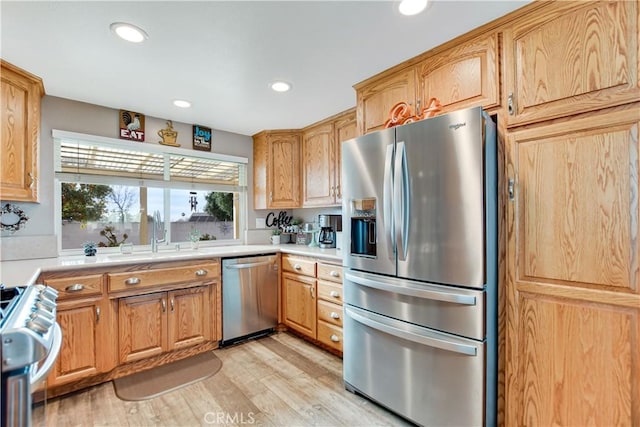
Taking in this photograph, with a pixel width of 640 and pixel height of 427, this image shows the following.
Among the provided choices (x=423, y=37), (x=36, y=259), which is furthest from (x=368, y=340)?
(x=36, y=259)

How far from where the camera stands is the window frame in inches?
100

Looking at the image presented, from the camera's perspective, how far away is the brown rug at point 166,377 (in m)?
2.10

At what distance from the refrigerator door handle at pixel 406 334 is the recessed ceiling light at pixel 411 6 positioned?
1.67 meters

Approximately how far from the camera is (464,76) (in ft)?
5.61

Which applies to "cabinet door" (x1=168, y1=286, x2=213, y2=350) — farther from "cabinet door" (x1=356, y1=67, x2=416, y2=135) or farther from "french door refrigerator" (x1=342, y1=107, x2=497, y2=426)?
"cabinet door" (x1=356, y1=67, x2=416, y2=135)

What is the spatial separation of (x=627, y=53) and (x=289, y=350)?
2.91 m

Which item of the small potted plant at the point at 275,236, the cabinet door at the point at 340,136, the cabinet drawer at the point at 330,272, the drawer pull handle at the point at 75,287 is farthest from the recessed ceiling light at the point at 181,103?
the cabinet drawer at the point at 330,272

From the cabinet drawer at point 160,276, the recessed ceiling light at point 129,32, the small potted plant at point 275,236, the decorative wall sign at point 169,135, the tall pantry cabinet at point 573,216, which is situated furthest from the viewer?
the small potted plant at point 275,236

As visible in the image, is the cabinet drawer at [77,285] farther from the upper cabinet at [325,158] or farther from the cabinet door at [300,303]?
the upper cabinet at [325,158]

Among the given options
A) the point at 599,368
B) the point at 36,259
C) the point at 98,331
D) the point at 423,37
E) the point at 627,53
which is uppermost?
the point at 423,37

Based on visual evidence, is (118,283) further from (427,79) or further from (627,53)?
(627,53)

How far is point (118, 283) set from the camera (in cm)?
226

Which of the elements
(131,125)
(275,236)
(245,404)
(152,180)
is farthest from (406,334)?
(131,125)

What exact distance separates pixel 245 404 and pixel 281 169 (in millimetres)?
Answer: 2385
